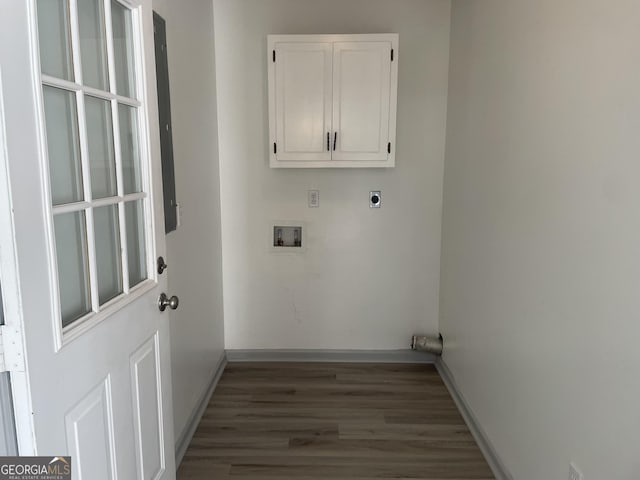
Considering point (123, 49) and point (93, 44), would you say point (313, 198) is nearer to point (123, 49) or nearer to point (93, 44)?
point (123, 49)

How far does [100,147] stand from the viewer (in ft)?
4.16

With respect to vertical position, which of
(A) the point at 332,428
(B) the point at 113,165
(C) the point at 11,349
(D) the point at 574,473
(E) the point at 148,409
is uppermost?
(B) the point at 113,165

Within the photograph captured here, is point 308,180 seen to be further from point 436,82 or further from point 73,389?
point 73,389

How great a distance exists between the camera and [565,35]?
4.99 ft

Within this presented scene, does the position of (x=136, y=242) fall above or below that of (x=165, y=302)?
above

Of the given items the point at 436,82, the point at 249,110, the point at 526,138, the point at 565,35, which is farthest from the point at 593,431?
the point at 249,110

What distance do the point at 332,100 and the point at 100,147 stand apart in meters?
1.77

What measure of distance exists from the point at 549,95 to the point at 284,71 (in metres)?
1.64

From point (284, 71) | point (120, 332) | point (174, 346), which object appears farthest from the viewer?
point (284, 71)

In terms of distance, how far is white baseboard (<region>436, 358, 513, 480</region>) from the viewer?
205cm

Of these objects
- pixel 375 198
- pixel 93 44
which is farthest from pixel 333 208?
pixel 93 44

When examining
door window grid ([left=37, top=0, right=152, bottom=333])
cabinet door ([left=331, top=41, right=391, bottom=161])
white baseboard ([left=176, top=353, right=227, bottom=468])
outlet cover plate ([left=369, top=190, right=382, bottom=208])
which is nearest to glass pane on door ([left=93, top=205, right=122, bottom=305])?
door window grid ([left=37, top=0, right=152, bottom=333])

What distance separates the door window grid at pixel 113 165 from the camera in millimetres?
1104

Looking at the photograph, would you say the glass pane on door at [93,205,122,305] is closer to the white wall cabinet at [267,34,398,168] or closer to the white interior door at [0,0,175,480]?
the white interior door at [0,0,175,480]
